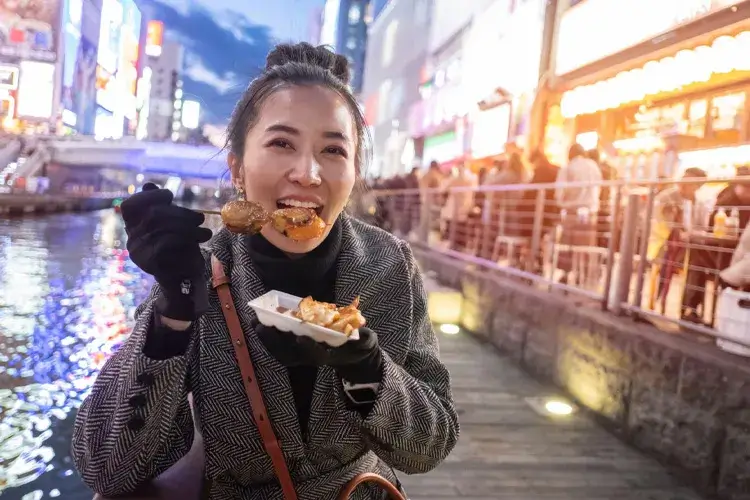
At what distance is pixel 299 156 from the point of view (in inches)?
62.7

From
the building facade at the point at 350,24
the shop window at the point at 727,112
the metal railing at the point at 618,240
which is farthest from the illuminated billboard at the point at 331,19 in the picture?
the metal railing at the point at 618,240

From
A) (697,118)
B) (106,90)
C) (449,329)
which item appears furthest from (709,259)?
(106,90)

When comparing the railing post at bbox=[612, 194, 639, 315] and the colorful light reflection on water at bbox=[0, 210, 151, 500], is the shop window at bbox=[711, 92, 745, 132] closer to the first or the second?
the railing post at bbox=[612, 194, 639, 315]

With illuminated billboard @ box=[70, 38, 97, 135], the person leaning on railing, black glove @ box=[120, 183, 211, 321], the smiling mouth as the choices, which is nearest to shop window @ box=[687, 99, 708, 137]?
the person leaning on railing

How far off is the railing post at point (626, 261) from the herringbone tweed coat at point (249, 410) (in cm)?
333

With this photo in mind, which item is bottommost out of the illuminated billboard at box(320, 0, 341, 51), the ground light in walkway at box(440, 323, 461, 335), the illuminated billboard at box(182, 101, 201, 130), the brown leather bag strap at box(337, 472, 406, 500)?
the ground light in walkway at box(440, 323, 461, 335)

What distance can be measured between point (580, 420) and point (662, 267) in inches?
111

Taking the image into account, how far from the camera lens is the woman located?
1375mm

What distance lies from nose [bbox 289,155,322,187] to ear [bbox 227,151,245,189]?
0.84 ft

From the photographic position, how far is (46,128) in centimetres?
5256

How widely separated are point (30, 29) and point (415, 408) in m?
61.7

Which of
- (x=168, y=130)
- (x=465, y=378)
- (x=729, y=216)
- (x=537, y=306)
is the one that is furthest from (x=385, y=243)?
(x=168, y=130)

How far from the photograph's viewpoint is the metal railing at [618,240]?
4471 millimetres

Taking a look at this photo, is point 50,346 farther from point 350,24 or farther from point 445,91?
point 350,24
